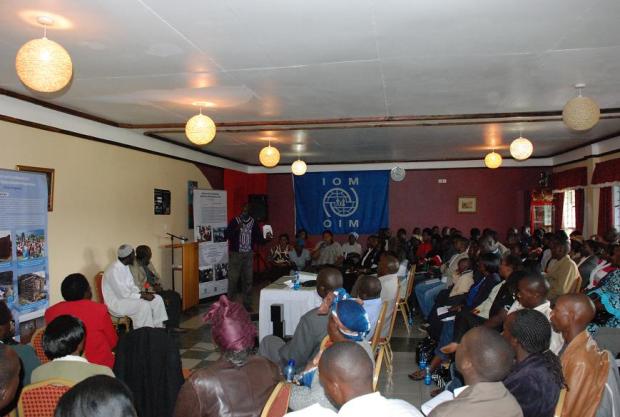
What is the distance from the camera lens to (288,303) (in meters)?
5.40

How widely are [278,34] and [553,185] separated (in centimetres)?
953

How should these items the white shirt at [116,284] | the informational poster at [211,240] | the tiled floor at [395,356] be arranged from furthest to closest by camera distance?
the informational poster at [211,240] < the white shirt at [116,284] < the tiled floor at [395,356]

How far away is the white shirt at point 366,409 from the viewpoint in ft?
5.63

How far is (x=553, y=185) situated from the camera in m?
11.0

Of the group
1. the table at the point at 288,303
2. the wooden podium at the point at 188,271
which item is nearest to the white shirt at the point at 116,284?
the table at the point at 288,303

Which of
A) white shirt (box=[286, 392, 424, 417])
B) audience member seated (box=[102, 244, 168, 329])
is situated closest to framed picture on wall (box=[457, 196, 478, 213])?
audience member seated (box=[102, 244, 168, 329])

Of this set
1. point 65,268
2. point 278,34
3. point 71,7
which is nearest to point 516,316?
point 278,34

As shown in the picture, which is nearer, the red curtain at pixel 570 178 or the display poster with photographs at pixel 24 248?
the display poster with photographs at pixel 24 248

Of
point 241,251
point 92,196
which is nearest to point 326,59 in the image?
point 92,196

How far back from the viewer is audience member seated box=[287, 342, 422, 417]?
1.73 meters

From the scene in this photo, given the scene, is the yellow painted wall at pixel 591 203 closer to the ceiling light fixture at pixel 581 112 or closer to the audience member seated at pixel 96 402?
the ceiling light fixture at pixel 581 112

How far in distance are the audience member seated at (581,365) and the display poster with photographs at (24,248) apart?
4.62 metres

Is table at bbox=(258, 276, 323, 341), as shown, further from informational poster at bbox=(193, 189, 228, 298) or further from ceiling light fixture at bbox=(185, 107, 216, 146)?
informational poster at bbox=(193, 189, 228, 298)

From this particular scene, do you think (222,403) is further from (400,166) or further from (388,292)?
(400,166)
